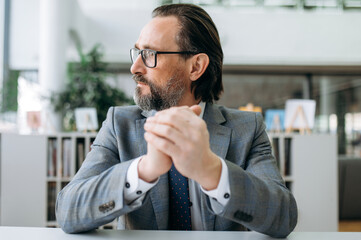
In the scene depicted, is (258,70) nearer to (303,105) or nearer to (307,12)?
(307,12)

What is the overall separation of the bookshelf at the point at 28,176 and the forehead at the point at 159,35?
2.43 metres

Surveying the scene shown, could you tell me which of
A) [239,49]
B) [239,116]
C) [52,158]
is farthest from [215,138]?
[239,49]

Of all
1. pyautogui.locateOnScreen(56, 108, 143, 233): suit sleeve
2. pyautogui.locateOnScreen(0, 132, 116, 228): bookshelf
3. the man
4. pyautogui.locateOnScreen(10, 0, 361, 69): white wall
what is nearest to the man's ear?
the man

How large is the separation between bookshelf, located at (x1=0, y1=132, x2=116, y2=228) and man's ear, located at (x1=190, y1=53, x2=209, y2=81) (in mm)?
2372

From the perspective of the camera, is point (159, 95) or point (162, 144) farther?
point (159, 95)

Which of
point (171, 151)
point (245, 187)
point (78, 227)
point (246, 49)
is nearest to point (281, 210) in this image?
point (245, 187)

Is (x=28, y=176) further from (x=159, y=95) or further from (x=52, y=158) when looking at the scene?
(x=159, y=95)

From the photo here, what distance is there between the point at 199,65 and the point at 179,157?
678 millimetres

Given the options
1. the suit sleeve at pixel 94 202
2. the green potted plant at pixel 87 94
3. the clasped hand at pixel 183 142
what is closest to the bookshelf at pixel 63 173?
the green potted plant at pixel 87 94

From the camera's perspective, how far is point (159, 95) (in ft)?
4.16

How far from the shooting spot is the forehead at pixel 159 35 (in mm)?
1234

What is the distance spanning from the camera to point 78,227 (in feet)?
2.91

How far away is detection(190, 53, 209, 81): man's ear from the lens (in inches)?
53.4

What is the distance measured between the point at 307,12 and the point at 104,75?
14.3 ft
